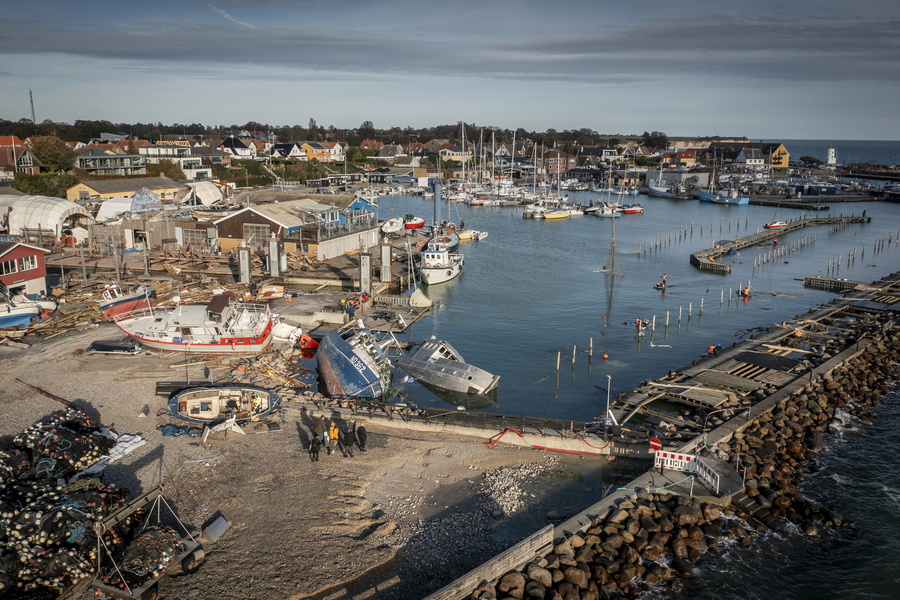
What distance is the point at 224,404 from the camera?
21.6 metres

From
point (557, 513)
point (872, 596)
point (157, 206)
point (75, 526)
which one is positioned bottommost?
point (872, 596)

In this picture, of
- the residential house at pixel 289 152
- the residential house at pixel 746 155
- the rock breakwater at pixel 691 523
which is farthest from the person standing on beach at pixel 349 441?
the residential house at pixel 746 155

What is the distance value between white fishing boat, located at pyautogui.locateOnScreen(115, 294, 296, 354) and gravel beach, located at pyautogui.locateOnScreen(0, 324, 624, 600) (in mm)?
4298

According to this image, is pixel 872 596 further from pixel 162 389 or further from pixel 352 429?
pixel 162 389

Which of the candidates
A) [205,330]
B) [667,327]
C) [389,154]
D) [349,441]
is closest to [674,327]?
[667,327]

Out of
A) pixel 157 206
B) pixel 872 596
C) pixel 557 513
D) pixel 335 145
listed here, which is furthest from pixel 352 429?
pixel 335 145

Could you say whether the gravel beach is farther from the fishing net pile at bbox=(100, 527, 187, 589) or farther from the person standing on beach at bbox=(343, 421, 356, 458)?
the fishing net pile at bbox=(100, 527, 187, 589)

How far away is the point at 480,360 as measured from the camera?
3111 cm

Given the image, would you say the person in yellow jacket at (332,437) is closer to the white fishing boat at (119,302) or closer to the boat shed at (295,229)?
the white fishing boat at (119,302)

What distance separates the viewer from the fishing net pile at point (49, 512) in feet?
42.6

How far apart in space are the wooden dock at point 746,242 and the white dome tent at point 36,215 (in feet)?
167

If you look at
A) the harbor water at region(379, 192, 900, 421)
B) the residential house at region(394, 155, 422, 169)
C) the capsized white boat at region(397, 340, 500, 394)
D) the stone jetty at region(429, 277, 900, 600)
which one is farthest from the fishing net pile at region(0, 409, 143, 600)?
the residential house at region(394, 155, 422, 169)

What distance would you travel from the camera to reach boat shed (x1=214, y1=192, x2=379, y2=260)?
47.4 metres

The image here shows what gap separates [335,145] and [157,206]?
316 feet
